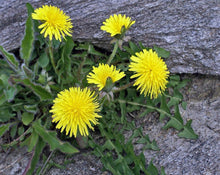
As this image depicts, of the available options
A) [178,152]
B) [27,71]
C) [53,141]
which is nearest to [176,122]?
[178,152]

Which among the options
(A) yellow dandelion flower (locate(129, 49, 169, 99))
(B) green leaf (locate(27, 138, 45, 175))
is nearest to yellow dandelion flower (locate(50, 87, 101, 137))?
(A) yellow dandelion flower (locate(129, 49, 169, 99))

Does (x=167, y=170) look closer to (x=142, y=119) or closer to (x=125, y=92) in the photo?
(x=142, y=119)

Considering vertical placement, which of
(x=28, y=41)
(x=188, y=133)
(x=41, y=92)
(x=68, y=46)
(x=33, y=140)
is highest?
(x=28, y=41)

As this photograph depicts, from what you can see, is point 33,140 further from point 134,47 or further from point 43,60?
point 134,47

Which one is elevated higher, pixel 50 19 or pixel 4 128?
pixel 50 19

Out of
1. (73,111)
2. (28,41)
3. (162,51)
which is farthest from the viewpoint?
(162,51)

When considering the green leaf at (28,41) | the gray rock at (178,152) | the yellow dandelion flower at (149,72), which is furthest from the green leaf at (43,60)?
the yellow dandelion flower at (149,72)

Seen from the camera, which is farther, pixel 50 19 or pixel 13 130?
pixel 13 130

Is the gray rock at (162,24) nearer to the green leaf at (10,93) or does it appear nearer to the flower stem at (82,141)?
the green leaf at (10,93)

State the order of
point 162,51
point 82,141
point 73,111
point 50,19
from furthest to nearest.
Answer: point 162,51
point 82,141
point 50,19
point 73,111
